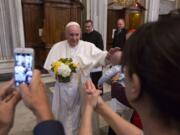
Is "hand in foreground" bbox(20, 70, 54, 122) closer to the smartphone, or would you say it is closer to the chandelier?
the smartphone

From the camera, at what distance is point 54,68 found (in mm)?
2023

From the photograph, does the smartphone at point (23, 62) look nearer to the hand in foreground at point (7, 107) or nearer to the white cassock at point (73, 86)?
the hand in foreground at point (7, 107)

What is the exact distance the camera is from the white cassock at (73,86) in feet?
7.15

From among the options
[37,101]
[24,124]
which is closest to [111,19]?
[24,124]

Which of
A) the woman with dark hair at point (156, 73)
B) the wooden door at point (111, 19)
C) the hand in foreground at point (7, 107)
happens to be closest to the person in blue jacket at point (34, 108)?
the hand in foreground at point (7, 107)

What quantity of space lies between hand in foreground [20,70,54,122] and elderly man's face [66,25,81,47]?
167 cm

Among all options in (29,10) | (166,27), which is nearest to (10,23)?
(29,10)

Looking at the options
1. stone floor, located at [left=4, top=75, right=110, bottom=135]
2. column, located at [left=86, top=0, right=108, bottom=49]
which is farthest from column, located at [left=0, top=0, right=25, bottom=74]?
column, located at [left=86, top=0, right=108, bottom=49]

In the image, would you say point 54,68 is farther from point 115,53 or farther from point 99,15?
point 99,15

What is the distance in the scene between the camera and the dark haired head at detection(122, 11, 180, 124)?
1.24 feet

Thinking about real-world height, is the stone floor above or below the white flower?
below

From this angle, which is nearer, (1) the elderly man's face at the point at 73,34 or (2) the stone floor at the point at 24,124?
(1) the elderly man's face at the point at 73,34

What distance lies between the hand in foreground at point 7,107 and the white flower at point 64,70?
4.16 feet

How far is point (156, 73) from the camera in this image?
390 mm
